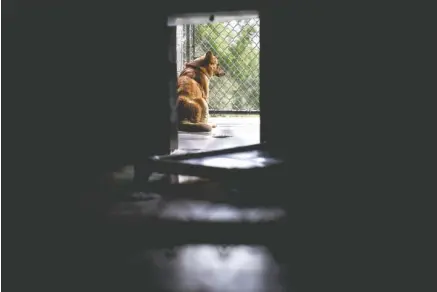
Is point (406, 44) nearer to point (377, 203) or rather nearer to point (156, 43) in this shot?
point (377, 203)

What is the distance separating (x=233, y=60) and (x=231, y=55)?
0.06m

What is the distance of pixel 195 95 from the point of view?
5.43 m

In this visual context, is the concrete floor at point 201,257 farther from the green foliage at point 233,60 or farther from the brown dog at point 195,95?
the green foliage at point 233,60

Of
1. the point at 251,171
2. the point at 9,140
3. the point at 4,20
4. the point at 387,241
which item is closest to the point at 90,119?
the point at 9,140

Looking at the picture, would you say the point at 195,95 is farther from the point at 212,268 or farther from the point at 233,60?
the point at 212,268

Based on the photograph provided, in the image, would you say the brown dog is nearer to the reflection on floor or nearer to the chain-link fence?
the chain-link fence

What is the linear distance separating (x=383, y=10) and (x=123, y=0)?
4.90 ft

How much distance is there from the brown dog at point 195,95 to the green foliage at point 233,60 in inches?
44.3

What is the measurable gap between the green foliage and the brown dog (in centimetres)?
112

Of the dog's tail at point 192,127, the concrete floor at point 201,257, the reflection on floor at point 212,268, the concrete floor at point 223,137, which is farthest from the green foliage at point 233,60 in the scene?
the reflection on floor at point 212,268

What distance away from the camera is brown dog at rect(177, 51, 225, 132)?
17.5 ft

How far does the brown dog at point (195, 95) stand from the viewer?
5.34m

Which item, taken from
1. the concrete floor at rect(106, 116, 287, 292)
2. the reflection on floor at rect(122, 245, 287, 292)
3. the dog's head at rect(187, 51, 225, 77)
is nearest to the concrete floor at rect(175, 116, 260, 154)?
the dog's head at rect(187, 51, 225, 77)

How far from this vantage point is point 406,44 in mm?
2906
